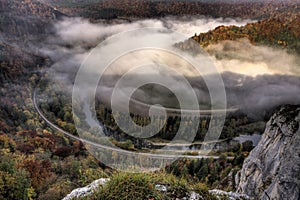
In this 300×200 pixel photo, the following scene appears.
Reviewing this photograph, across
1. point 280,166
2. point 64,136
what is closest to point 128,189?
point 280,166

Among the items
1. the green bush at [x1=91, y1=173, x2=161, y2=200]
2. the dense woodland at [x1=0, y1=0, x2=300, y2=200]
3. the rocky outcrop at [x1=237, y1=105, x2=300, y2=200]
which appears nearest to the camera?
the green bush at [x1=91, y1=173, x2=161, y2=200]

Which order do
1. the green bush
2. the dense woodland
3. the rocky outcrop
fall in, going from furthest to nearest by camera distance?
the dense woodland < the rocky outcrop < the green bush

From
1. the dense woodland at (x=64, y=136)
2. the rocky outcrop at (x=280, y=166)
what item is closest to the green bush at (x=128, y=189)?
the dense woodland at (x=64, y=136)

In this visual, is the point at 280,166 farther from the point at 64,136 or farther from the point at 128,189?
the point at 64,136

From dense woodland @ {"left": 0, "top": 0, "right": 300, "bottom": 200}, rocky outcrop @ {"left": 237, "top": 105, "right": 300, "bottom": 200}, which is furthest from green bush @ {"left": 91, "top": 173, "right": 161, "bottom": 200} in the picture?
rocky outcrop @ {"left": 237, "top": 105, "right": 300, "bottom": 200}

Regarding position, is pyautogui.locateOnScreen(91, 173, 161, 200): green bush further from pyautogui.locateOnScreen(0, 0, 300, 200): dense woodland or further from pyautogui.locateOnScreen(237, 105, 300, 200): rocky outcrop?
pyautogui.locateOnScreen(237, 105, 300, 200): rocky outcrop

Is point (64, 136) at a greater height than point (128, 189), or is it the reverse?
point (128, 189)

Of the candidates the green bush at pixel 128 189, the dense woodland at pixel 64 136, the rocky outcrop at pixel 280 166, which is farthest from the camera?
the dense woodland at pixel 64 136

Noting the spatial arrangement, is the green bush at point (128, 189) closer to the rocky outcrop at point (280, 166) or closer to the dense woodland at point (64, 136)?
the dense woodland at point (64, 136)

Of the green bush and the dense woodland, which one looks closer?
the green bush

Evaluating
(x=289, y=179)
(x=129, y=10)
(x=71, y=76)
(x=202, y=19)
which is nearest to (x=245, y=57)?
(x=202, y=19)
